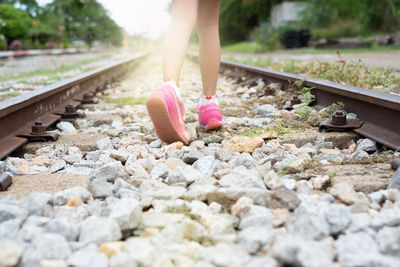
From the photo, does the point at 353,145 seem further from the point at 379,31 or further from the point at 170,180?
the point at 379,31

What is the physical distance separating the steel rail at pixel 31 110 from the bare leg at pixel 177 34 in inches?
38.5

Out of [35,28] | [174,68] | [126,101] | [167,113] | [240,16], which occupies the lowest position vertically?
[126,101]

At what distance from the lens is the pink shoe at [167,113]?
83.3 inches

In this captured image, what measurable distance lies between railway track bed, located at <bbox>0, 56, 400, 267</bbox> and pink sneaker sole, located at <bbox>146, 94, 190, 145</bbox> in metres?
0.07

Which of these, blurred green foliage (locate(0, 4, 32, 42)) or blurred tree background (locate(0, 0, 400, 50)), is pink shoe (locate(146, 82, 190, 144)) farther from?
blurred green foliage (locate(0, 4, 32, 42))

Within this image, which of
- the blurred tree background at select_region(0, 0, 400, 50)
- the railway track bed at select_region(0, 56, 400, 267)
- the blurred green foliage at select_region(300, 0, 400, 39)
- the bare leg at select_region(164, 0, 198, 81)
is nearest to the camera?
the railway track bed at select_region(0, 56, 400, 267)

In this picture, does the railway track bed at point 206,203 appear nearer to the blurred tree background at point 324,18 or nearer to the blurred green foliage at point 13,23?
the blurred tree background at point 324,18

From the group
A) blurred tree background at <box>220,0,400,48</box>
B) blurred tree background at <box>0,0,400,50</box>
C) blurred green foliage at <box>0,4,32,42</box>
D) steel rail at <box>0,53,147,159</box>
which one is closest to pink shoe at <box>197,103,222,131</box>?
steel rail at <box>0,53,147,159</box>

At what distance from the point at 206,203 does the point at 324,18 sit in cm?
3220

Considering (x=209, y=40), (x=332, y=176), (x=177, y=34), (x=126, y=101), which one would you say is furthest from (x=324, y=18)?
(x=332, y=176)

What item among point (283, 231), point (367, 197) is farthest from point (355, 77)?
point (283, 231)

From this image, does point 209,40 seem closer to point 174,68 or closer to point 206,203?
point 174,68

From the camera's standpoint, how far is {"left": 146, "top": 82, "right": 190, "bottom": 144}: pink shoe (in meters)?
2.12

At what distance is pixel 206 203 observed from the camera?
1.56m
